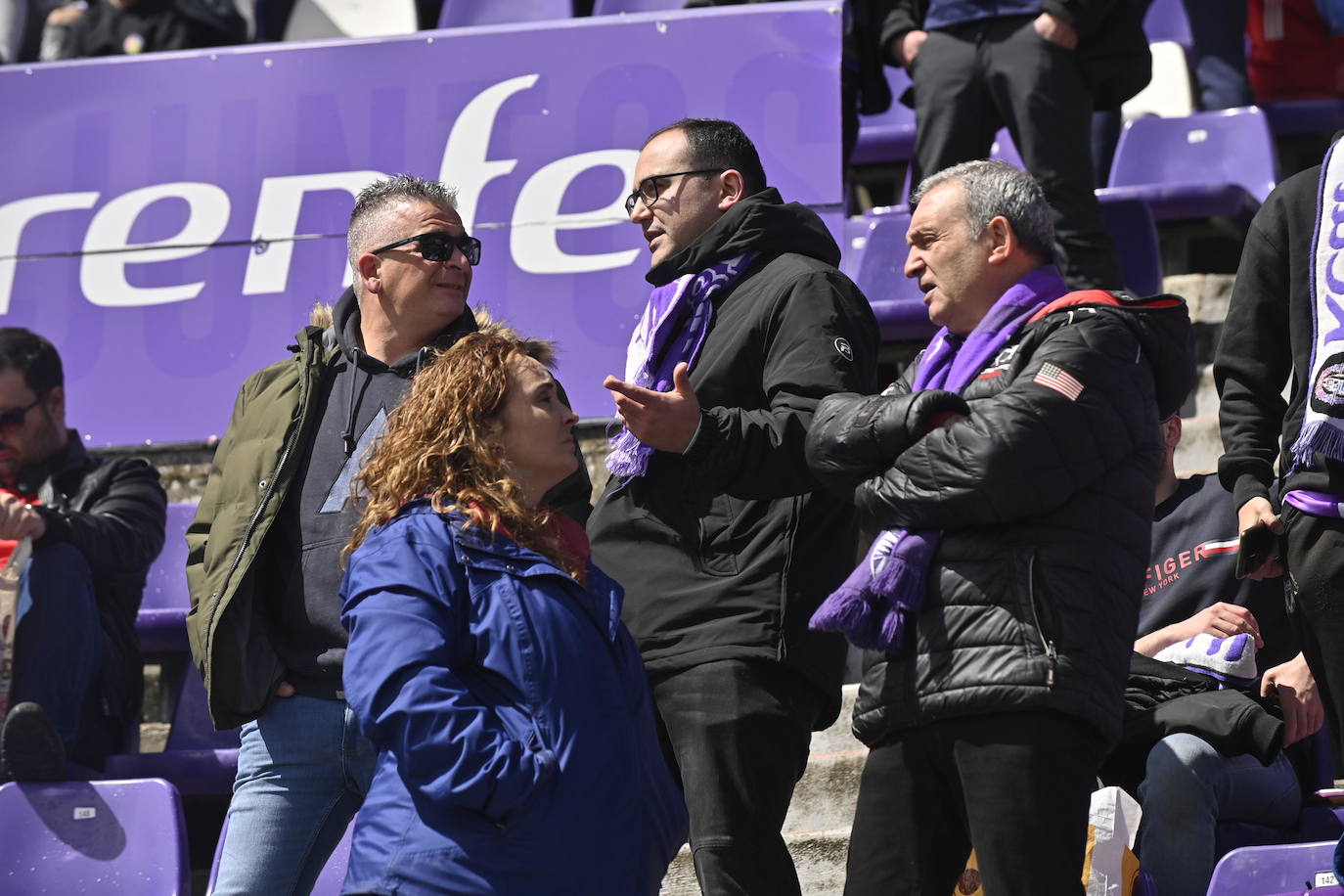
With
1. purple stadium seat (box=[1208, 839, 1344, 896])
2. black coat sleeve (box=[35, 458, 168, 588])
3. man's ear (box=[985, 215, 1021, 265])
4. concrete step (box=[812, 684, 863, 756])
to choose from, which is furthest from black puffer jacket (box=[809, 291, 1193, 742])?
black coat sleeve (box=[35, 458, 168, 588])

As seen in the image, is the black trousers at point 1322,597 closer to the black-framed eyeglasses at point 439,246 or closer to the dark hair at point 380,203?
the black-framed eyeglasses at point 439,246

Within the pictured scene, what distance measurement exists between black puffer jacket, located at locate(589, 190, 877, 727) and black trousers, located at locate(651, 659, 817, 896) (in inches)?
1.7

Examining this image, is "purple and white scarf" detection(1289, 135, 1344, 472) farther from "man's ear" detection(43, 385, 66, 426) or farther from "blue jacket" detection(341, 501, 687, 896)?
"man's ear" detection(43, 385, 66, 426)

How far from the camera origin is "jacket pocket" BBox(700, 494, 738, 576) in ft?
11.0

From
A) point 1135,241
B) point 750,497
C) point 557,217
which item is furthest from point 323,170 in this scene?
point 750,497

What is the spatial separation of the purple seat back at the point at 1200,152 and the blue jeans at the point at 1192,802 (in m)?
3.33

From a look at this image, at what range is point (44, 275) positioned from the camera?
269 inches

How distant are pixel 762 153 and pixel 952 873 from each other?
377cm

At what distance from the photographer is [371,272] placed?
3.78m

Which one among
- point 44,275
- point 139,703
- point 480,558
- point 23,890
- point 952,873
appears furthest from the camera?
point 44,275

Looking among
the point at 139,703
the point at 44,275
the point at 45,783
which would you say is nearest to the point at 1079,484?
the point at 45,783

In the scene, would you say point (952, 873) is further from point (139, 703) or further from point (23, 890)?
point (139, 703)

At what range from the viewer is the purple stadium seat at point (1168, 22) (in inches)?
338

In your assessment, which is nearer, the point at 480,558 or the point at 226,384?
the point at 480,558
